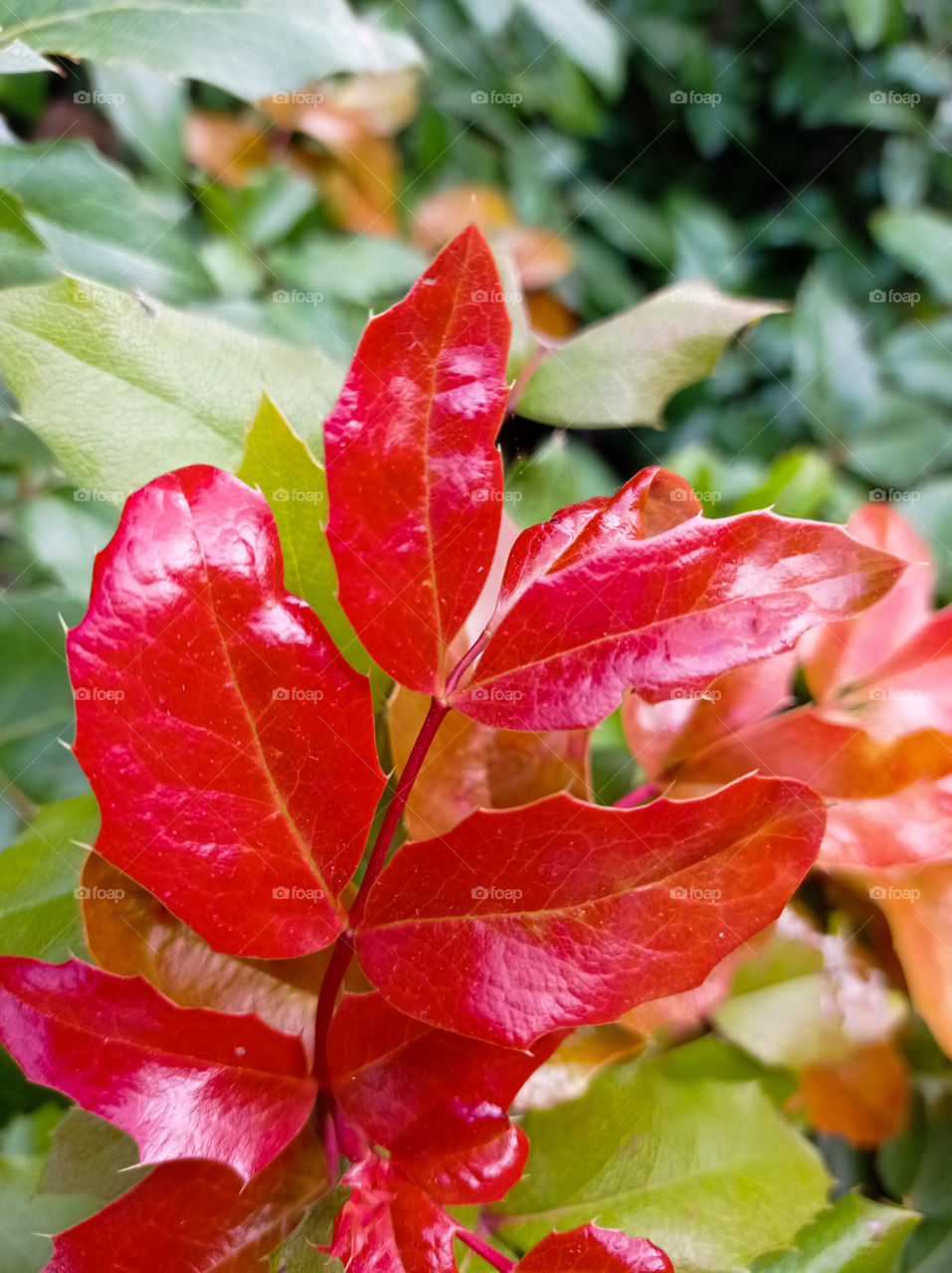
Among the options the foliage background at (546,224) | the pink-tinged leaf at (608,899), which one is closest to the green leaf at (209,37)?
the foliage background at (546,224)

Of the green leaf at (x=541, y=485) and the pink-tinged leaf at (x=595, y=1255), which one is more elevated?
the green leaf at (x=541, y=485)

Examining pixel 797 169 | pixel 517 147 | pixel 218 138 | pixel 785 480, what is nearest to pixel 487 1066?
pixel 785 480

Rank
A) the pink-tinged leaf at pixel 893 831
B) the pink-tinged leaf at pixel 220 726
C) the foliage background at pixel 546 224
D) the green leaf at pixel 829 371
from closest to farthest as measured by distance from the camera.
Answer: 1. the pink-tinged leaf at pixel 220 726
2. the pink-tinged leaf at pixel 893 831
3. the foliage background at pixel 546 224
4. the green leaf at pixel 829 371

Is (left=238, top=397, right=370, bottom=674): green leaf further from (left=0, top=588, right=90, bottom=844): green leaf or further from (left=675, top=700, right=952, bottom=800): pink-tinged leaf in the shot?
(left=0, top=588, right=90, bottom=844): green leaf

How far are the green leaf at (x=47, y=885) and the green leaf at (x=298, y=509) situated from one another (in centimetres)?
10

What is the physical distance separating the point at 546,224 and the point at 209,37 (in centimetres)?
88

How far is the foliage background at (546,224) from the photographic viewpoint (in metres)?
0.41

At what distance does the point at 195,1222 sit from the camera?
23cm

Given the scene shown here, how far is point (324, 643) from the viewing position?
220mm

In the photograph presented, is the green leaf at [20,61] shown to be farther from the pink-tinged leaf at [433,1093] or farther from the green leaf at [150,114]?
the green leaf at [150,114]

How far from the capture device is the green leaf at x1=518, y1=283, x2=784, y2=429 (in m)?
0.35

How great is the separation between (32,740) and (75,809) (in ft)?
0.67

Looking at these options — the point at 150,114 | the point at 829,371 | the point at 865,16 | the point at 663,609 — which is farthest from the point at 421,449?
the point at 865,16

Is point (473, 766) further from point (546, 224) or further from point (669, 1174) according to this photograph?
point (546, 224)
